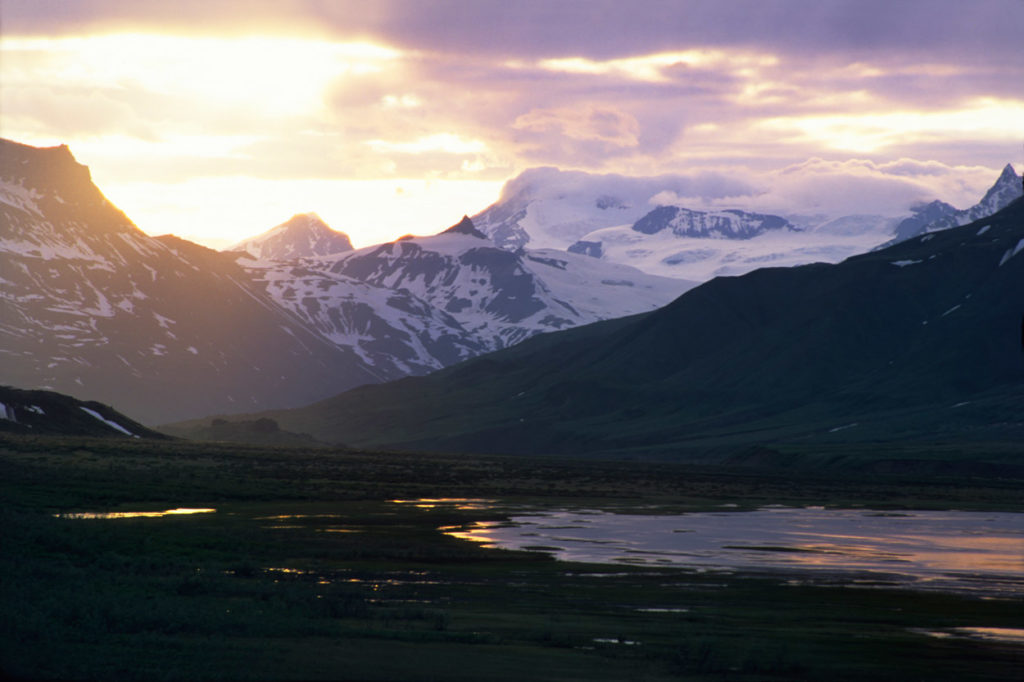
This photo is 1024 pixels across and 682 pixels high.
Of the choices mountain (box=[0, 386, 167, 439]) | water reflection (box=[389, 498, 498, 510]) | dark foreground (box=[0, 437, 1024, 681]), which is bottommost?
water reflection (box=[389, 498, 498, 510])

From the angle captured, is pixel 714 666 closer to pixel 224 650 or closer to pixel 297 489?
pixel 224 650

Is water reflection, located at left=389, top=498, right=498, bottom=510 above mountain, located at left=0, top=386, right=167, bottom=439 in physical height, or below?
below

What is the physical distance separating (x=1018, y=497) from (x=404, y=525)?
276 ft

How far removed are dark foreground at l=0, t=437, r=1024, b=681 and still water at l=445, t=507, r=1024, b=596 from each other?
4.00 metres

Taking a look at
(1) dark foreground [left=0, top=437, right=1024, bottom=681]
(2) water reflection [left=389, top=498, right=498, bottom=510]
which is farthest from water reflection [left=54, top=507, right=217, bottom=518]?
(2) water reflection [left=389, top=498, right=498, bottom=510]

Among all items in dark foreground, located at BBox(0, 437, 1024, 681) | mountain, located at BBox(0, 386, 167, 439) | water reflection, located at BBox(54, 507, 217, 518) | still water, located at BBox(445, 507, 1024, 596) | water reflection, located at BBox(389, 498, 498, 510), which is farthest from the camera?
mountain, located at BBox(0, 386, 167, 439)

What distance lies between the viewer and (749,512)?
350 feet

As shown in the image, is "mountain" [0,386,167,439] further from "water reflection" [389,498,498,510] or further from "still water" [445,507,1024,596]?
"still water" [445,507,1024,596]

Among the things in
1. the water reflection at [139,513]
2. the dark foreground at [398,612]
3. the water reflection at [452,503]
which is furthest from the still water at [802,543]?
the water reflection at [139,513]

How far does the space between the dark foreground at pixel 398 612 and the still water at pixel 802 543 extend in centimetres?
400

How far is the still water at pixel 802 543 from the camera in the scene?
6078 centimetres

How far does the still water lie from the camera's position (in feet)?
199

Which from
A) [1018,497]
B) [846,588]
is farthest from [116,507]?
[1018,497]

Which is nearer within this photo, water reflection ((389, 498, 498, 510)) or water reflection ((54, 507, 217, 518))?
water reflection ((54, 507, 217, 518))
